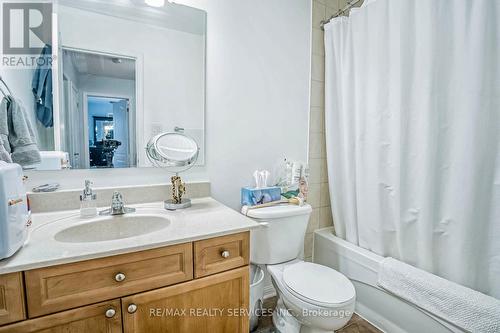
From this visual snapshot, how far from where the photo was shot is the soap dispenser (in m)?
1.10

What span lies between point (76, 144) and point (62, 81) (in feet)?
0.99

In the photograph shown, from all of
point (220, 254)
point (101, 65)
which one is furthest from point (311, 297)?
point (101, 65)

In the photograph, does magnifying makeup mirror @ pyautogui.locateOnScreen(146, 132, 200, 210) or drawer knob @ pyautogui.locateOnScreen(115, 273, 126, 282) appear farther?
magnifying makeup mirror @ pyautogui.locateOnScreen(146, 132, 200, 210)

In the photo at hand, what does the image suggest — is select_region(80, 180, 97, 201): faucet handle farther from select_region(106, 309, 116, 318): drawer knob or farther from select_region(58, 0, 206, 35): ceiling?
select_region(58, 0, 206, 35): ceiling

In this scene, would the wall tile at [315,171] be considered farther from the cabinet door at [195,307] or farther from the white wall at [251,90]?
the cabinet door at [195,307]

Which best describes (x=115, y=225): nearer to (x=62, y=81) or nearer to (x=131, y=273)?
(x=131, y=273)

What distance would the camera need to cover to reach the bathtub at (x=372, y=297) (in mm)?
1254

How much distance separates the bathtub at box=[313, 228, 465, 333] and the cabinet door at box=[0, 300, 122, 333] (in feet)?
4.45

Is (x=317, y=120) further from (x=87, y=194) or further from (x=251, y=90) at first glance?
(x=87, y=194)

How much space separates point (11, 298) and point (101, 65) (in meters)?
1.04

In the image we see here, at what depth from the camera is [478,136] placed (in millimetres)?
1103

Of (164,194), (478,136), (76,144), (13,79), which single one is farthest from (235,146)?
(478,136)

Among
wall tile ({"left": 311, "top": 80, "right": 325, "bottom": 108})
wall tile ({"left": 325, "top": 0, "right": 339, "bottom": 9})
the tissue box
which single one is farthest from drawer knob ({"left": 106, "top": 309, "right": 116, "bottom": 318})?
wall tile ({"left": 325, "top": 0, "right": 339, "bottom": 9})

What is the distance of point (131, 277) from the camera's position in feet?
2.76
